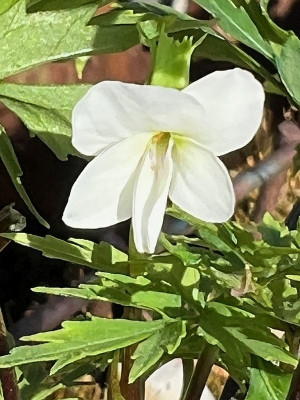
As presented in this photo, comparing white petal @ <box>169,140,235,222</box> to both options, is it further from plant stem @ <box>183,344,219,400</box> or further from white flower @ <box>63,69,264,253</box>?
plant stem @ <box>183,344,219,400</box>

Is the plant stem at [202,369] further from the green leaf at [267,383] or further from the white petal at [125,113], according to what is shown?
the white petal at [125,113]

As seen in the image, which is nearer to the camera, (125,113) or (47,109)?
(125,113)

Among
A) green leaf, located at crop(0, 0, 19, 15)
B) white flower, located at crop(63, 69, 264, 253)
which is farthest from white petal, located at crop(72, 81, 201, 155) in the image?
green leaf, located at crop(0, 0, 19, 15)

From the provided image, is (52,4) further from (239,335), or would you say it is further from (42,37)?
(239,335)

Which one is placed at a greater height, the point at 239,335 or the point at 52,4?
the point at 52,4

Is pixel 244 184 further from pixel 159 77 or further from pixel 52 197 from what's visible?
pixel 159 77

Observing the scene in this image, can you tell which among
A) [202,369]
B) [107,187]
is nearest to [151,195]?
[107,187]

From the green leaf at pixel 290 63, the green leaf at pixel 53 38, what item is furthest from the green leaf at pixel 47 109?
the green leaf at pixel 290 63
